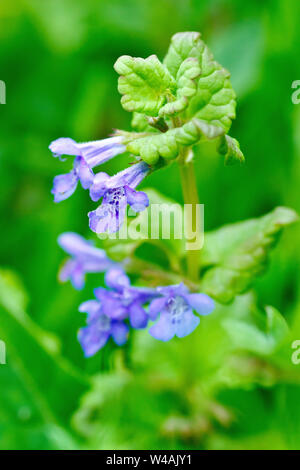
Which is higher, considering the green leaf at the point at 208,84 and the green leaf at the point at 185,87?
the green leaf at the point at 208,84

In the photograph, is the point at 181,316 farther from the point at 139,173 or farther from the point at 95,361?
the point at 95,361

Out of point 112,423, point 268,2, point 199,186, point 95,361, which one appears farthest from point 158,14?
point 112,423

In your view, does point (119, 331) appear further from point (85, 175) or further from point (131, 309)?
point (85, 175)

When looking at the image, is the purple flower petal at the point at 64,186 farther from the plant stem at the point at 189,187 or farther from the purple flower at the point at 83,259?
the purple flower at the point at 83,259

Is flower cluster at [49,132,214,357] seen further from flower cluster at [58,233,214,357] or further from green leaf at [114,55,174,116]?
green leaf at [114,55,174,116]

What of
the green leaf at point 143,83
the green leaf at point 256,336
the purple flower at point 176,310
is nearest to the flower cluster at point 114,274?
the purple flower at point 176,310
